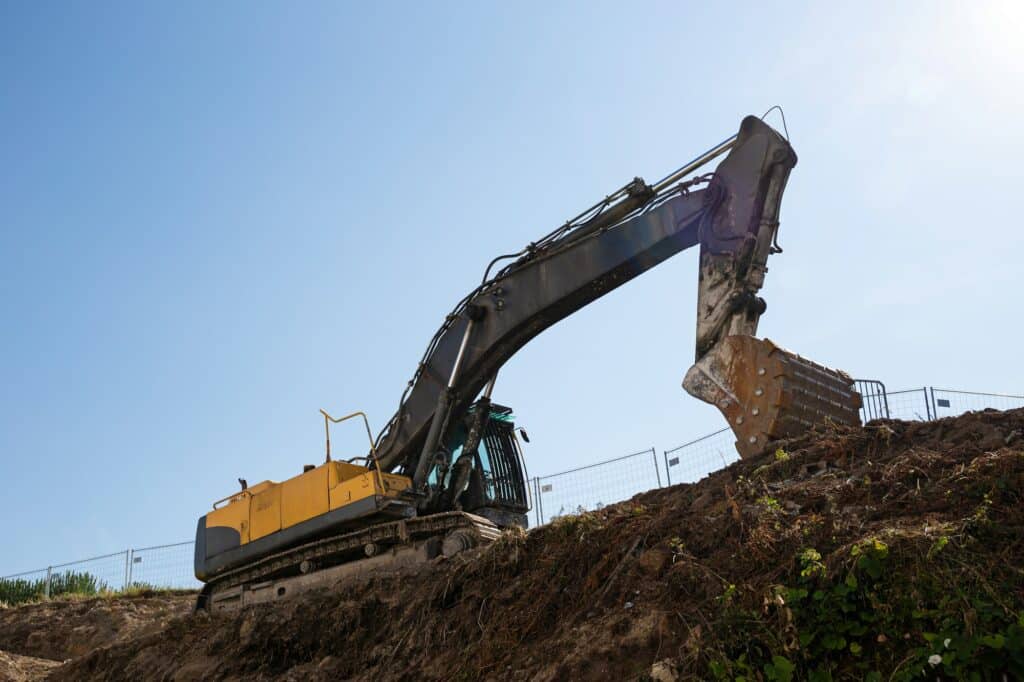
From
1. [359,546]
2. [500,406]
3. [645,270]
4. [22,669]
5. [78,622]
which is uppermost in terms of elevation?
[645,270]

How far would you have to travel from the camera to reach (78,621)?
18109 mm

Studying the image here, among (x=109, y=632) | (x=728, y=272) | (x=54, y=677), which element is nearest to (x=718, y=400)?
(x=728, y=272)

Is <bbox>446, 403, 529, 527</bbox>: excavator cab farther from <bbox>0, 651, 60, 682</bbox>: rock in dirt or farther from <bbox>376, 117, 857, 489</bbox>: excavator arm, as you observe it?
<bbox>0, 651, 60, 682</bbox>: rock in dirt

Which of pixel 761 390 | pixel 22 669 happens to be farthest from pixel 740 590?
pixel 22 669

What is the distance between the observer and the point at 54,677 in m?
11.5

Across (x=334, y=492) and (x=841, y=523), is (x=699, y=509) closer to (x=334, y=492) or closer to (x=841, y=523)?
(x=841, y=523)

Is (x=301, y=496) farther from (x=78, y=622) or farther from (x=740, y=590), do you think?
(x=78, y=622)

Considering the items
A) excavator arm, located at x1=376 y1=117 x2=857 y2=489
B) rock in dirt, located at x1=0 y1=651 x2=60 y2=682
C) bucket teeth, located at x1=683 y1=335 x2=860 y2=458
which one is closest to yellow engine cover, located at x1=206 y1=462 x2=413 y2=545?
excavator arm, located at x1=376 y1=117 x2=857 y2=489

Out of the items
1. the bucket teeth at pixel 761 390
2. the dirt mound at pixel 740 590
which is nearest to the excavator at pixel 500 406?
the bucket teeth at pixel 761 390

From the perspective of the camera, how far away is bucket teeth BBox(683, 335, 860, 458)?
8805mm

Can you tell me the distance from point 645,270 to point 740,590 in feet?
17.1

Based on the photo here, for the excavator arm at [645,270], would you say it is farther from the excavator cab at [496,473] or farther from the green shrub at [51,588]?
the green shrub at [51,588]

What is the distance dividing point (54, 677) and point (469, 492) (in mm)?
5320

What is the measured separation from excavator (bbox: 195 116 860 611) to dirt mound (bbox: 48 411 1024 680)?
918mm
